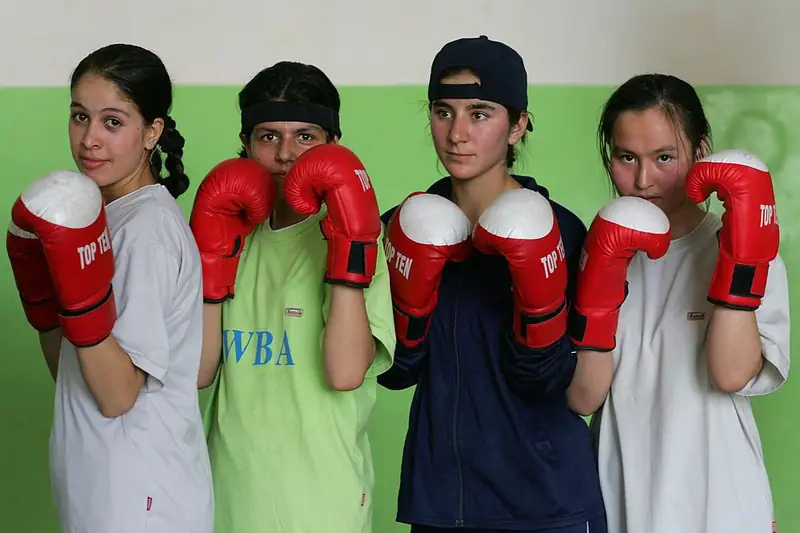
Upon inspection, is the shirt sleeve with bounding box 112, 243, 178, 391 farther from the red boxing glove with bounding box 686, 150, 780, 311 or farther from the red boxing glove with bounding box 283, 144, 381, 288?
the red boxing glove with bounding box 686, 150, 780, 311

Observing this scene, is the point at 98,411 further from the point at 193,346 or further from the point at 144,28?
the point at 144,28

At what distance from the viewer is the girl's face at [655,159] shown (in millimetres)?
1777

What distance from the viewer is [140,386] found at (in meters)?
1.49

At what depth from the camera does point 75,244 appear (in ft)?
4.46

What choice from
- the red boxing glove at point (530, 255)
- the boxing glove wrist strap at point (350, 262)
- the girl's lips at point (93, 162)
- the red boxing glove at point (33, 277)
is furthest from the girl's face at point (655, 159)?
the red boxing glove at point (33, 277)

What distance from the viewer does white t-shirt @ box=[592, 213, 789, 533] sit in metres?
1.71

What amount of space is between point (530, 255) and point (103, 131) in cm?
69

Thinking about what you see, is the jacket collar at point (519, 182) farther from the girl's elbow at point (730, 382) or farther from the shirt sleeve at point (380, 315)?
the girl's elbow at point (730, 382)

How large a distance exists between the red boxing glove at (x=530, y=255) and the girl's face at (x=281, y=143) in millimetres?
376

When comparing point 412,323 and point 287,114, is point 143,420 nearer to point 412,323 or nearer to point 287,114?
point 412,323

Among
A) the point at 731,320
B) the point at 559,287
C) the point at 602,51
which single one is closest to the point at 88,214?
the point at 559,287

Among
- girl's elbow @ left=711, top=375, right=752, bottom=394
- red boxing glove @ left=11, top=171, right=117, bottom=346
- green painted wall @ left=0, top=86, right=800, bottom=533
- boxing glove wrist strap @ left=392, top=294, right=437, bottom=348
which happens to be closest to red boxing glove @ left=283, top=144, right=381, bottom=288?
boxing glove wrist strap @ left=392, top=294, right=437, bottom=348

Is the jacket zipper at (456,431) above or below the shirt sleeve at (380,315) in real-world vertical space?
below

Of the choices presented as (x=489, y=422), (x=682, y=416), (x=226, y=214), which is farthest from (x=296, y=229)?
(x=682, y=416)
